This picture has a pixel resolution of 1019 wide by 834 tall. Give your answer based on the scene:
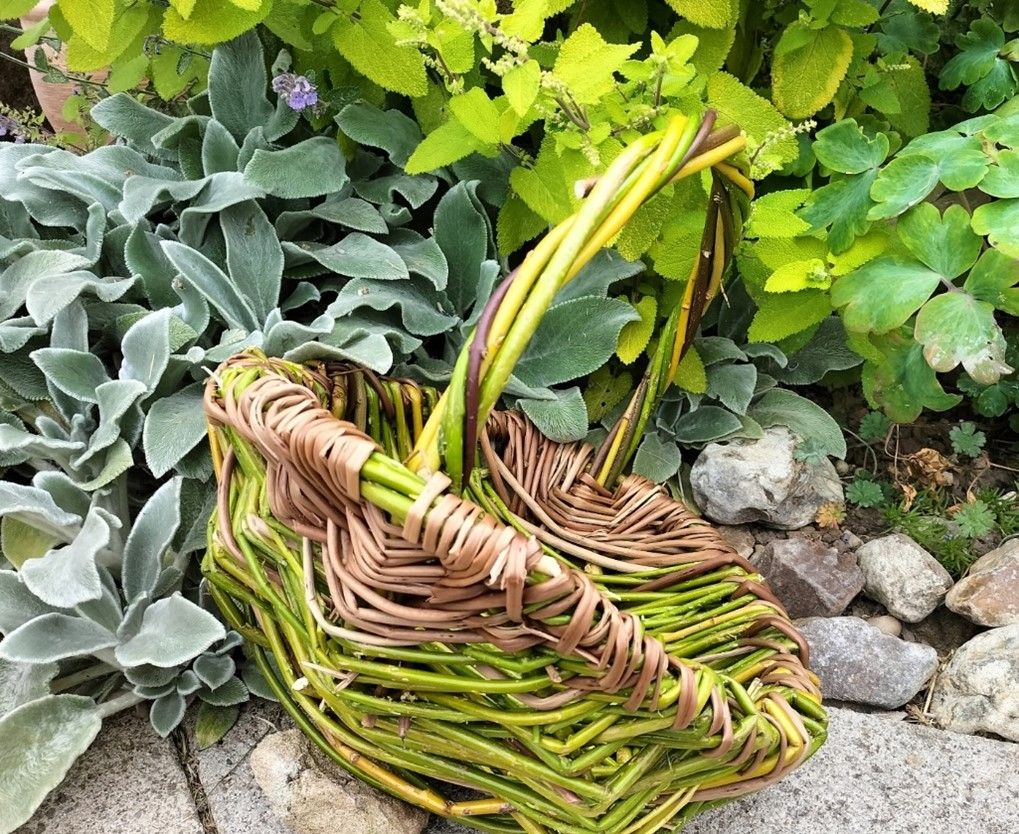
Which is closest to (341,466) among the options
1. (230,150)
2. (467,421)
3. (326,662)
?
(467,421)

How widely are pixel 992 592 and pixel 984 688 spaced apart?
16cm

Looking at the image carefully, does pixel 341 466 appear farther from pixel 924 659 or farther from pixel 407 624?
pixel 924 659

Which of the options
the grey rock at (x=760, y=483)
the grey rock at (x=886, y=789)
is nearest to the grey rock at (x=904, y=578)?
the grey rock at (x=760, y=483)

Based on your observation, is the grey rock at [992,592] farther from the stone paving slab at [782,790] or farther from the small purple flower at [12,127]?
the small purple flower at [12,127]

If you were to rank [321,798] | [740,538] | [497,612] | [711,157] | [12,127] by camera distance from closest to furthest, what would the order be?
[497,612]
[711,157]
[321,798]
[740,538]
[12,127]

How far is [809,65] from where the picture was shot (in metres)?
1.38

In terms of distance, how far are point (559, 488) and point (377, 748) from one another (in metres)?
0.43

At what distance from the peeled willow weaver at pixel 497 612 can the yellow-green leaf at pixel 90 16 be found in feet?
1.79

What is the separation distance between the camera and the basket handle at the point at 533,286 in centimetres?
79

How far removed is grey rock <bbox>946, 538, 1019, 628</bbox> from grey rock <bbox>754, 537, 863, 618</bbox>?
147 mm

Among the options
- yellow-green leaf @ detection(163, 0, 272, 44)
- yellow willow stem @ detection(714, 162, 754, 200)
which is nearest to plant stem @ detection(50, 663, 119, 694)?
yellow-green leaf @ detection(163, 0, 272, 44)

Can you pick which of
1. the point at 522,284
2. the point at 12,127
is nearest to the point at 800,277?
the point at 522,284

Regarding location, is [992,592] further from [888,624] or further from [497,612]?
[497,612]

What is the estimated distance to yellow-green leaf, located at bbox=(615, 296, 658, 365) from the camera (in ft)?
4.52
